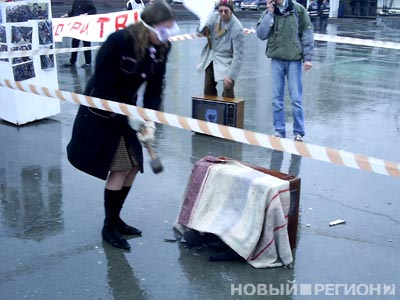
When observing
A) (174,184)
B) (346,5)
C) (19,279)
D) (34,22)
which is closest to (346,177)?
(174,184)

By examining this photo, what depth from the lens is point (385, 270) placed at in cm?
394

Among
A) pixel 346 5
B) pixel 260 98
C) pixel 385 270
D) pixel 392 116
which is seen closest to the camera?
pixel 385 270

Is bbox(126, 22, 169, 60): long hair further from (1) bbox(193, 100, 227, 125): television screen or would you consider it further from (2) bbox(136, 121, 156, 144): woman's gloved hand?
(1) bbox(193, 100, 227, 125): television screen

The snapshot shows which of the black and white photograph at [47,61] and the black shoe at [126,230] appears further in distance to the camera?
the black and white photograph at [47,61]

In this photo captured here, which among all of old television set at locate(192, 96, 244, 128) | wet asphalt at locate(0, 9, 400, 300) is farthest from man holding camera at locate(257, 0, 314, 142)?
wet asphalt at locate(0, 9, 400, 300)

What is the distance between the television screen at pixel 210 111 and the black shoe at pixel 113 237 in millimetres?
3035

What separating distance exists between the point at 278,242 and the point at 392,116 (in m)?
4.95

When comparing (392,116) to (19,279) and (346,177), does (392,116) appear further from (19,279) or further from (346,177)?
(19,279)

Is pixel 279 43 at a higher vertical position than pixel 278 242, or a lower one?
higher

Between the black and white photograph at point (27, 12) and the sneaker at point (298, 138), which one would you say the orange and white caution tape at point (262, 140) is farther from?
the black and white photograph at point (27, 12)

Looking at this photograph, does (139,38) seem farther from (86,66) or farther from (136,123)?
(86,66)

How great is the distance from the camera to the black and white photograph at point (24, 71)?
23.7 ft

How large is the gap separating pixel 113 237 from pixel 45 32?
4086 millimetres

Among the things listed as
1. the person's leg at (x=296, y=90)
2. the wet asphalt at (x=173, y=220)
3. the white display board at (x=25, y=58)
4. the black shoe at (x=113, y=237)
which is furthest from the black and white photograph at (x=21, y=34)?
the black shoe at (x=113, y=237)
